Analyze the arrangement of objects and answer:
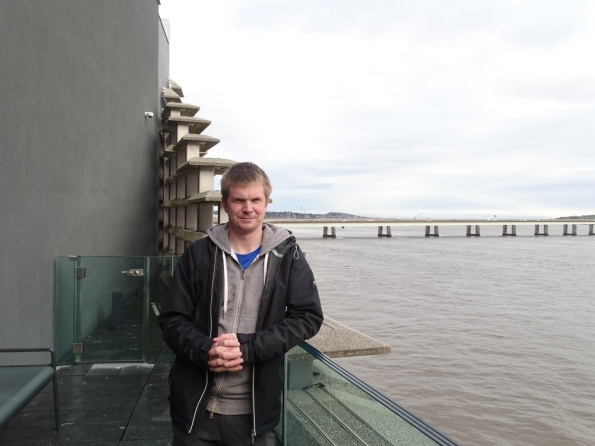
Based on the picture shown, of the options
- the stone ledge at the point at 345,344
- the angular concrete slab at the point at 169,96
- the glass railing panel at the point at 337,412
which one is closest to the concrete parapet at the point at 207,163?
the stone ledge at the point at 345,344

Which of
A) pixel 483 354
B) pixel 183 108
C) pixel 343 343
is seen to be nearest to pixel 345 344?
pixel 343 343

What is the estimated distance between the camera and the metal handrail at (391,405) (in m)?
1.78

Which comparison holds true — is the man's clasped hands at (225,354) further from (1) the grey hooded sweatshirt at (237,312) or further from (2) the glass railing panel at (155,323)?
(2) the glass railing panel at (155,323)

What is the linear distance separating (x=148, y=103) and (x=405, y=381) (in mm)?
9404

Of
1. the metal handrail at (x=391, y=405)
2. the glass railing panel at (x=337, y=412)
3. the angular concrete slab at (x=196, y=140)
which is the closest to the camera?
the metal handrail at (x=391, y=405)

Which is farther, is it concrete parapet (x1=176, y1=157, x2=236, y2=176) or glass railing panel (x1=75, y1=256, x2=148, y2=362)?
concrete parapet (x1=176, y1=157, x2=236, y2=176)

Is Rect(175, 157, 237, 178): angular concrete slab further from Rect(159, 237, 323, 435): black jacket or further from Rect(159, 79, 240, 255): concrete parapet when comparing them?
Rect(159, 237, 323, 435): black jacket

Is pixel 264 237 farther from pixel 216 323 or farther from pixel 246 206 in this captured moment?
pixel 216 323

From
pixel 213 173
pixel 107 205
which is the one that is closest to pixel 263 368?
pixel 107 205

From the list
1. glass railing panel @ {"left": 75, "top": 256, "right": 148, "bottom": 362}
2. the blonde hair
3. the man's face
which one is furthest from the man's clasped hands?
glass railing panel @ {"left": 75, "top": 256, "right": 148, "bottom": 362}

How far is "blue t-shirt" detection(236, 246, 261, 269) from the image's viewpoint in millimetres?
2115

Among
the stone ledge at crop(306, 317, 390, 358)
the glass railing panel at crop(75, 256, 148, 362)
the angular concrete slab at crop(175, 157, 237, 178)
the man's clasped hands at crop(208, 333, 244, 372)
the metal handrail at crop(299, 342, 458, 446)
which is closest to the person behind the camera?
the metal handrail at crop(299, 342, 458, 446)

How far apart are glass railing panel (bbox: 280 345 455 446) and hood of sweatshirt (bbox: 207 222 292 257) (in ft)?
2.78

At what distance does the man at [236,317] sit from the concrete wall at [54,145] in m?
2.96
